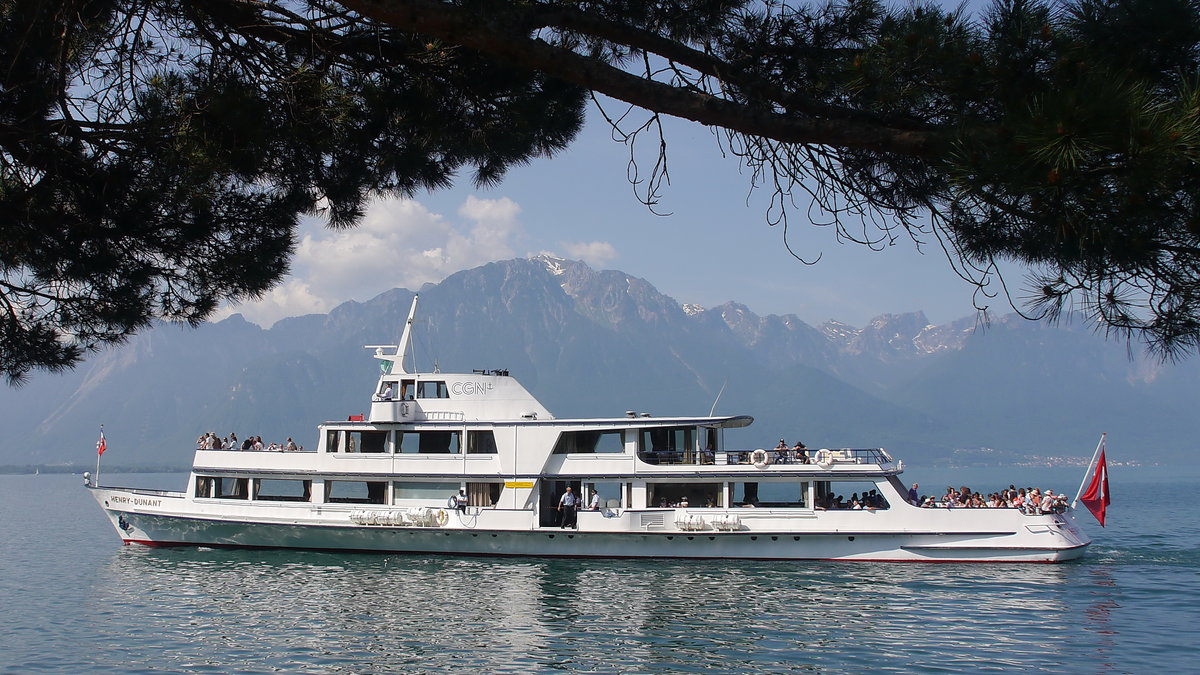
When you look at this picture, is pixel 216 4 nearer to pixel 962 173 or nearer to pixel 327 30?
pixel 327 30

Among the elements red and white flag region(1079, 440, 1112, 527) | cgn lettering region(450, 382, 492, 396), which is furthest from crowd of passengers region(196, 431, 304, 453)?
red and white flag region(1079, 440, 1112, 527)

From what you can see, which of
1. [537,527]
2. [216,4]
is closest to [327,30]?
[216,4]

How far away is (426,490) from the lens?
1173 inches

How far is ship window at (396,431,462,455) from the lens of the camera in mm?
29797

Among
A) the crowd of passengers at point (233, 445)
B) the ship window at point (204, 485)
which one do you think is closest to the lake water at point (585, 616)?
the ship window at point (204, 485)

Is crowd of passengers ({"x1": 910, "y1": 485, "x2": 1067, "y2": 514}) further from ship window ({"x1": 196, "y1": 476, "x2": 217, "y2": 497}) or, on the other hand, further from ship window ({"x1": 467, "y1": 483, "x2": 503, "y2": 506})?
ship window ({"x1": 196, "y1": 476, "x2": 217, "y2": 497})

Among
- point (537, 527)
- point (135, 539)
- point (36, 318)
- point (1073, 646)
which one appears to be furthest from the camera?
point (135, 539)

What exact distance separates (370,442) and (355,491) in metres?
1.92

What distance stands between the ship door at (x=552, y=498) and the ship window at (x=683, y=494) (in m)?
2.06

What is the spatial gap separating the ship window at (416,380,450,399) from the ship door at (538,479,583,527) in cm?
397

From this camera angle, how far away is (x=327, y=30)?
970cm

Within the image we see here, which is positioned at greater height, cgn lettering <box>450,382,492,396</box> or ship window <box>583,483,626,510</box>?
cgn lettering <box>450,382,492,396</box>

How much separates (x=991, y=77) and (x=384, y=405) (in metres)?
24.7

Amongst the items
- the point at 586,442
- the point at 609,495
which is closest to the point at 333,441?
the point at 586,442
